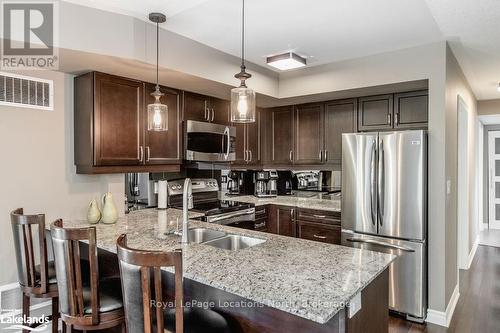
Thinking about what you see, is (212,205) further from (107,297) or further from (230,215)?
(107,297)

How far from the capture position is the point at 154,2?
227cm

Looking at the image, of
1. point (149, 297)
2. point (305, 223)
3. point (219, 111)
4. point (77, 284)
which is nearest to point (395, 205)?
point (305, 223)

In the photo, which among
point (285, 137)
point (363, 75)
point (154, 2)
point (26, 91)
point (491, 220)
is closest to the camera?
point (154, 2)

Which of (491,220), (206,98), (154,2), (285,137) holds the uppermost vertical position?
(154,2)

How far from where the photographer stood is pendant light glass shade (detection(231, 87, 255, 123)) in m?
2.00

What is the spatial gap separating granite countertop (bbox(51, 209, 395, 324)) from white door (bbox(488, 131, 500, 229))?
253 inches

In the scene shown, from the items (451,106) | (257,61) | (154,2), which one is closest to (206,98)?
(257,61)

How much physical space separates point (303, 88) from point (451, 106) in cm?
155

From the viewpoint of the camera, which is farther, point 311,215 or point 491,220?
point 491,220

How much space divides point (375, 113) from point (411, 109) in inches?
15.3

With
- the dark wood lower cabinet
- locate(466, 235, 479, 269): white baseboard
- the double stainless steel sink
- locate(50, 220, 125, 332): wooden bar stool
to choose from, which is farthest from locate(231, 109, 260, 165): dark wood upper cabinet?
locate(466, 235, 479, 269): white baseboard

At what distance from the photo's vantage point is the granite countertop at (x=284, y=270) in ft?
4.24

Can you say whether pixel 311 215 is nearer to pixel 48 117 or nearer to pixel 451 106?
pixel 451 106

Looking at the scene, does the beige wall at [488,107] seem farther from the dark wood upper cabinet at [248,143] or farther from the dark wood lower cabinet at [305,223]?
the dark wood upper cabinet at [248,143]
